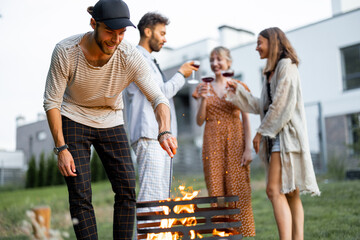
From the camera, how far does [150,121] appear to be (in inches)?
120

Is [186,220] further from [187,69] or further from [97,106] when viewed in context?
[187,69]

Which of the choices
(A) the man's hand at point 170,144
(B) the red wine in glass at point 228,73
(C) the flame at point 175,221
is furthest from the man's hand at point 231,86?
(C) the flame at point 175,221

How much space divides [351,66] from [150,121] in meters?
12.5

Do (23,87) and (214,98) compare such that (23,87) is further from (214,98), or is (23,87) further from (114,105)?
(114,105)

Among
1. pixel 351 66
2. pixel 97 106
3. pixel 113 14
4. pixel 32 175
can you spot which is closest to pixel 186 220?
pixel 97 106

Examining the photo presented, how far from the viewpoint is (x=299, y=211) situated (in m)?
2.92

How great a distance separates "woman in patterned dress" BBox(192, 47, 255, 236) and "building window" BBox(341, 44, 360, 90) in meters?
11.4

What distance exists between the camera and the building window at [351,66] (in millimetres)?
13625

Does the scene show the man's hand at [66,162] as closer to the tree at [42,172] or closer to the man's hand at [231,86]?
the man's hand at [231,86]

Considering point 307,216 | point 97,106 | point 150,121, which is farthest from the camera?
point 307,216

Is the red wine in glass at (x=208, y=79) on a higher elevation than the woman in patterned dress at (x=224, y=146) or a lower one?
higher

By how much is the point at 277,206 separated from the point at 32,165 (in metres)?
13.6

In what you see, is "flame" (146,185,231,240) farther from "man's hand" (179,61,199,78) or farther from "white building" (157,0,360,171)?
"white building" (157,0,360,171)

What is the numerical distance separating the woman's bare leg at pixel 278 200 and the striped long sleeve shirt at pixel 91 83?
1034mm
